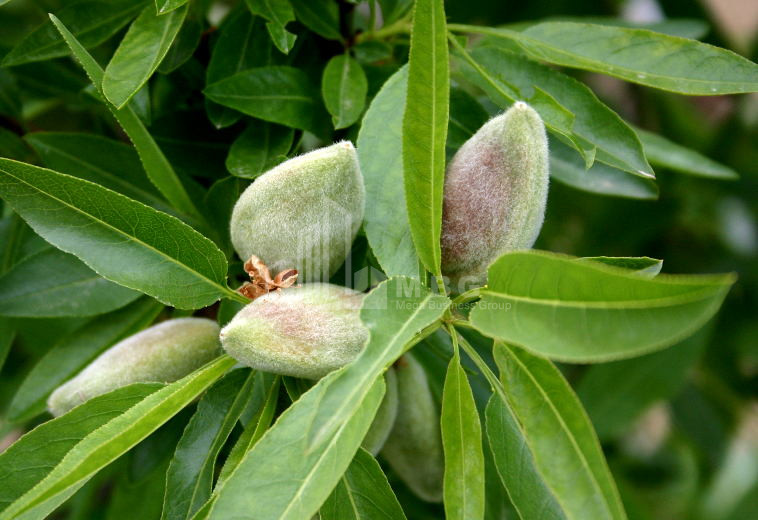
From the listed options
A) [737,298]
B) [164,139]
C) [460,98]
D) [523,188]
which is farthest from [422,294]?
[737,298]

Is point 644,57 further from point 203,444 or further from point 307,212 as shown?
point 203,444

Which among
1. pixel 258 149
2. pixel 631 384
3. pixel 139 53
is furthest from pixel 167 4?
pixel 631 384

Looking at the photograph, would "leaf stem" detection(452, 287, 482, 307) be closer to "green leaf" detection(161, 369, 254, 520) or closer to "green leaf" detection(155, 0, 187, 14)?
"green leaf" detection(161, 369, 254, 520)

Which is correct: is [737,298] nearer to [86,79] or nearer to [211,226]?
[211,226]

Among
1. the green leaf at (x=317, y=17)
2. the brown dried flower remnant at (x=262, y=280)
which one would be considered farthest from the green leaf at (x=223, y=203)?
the green leaf at (x=317, y=17)

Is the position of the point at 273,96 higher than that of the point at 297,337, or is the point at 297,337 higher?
the point at 273,96

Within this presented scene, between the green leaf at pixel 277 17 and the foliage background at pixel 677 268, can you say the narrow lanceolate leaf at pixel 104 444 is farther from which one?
the foliage background at pixel 677 268
